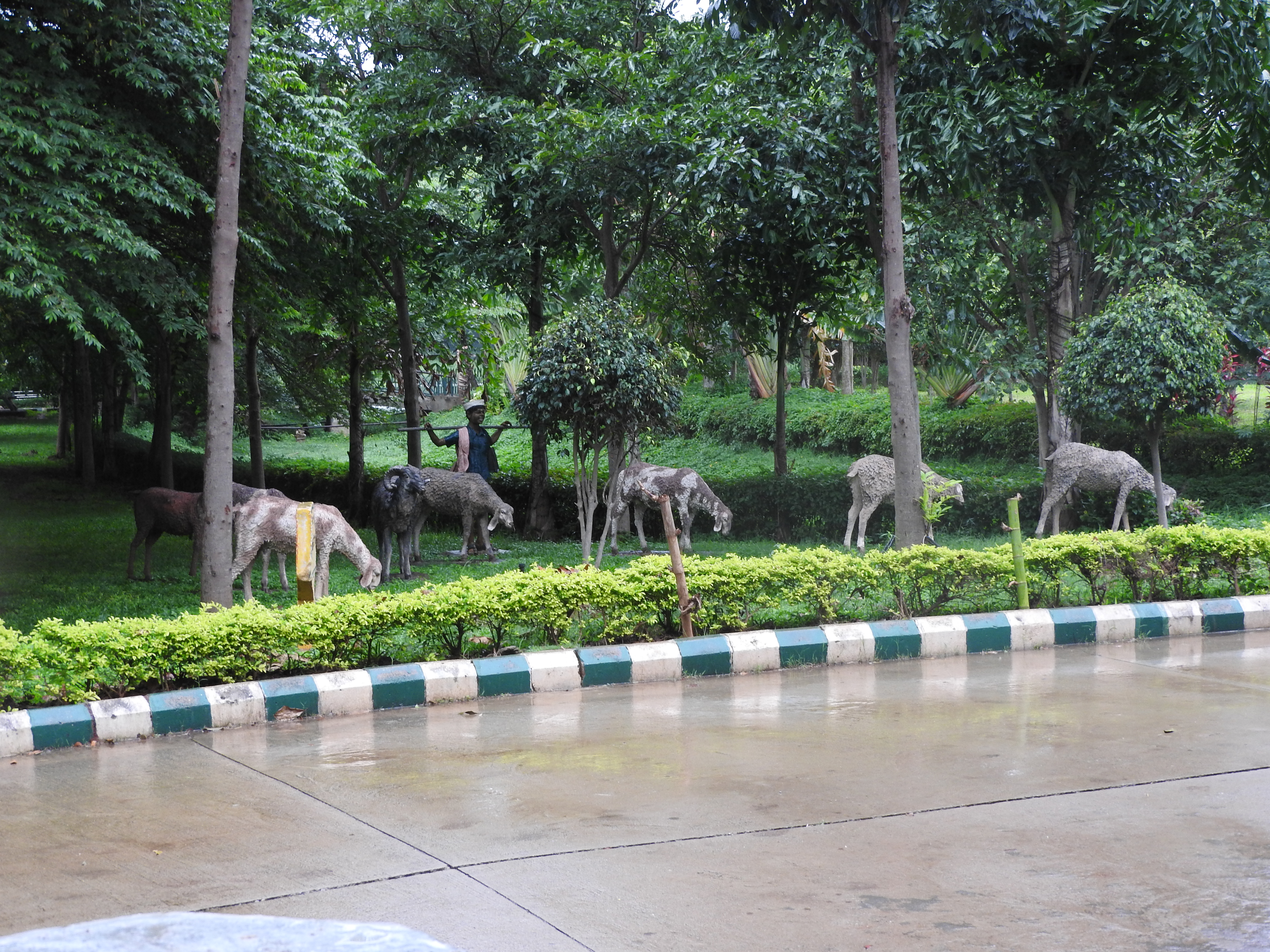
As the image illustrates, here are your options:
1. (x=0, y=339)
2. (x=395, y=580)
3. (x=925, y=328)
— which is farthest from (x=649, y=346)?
(x=0, y=339)

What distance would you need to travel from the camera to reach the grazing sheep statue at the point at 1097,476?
1423 centimetres

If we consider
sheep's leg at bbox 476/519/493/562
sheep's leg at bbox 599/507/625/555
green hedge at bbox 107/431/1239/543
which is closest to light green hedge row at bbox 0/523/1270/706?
green hedge at bbox 107/431/1239/543

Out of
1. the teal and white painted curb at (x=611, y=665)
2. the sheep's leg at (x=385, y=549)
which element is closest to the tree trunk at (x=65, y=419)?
the sheep's leg at (x=385, y=549)

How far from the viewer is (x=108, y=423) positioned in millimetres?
26781

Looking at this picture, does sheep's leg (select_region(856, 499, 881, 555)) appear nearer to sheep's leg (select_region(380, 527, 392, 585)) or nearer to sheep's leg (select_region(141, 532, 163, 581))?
sheep's leg (select_region(380, 527, 392, 585))

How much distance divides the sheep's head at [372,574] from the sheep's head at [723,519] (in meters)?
5.51

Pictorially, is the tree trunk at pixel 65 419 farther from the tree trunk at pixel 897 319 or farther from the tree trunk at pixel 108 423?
the tree trunk at pixel 897 319

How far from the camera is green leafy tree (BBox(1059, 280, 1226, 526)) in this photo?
533 inches

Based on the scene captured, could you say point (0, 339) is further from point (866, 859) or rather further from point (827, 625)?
point (866, 859)

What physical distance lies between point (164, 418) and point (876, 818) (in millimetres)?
18797

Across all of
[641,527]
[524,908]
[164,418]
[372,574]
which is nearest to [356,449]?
[164,418]

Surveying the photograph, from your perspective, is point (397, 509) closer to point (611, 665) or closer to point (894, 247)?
point (611, 665)

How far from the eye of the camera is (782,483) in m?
16.6

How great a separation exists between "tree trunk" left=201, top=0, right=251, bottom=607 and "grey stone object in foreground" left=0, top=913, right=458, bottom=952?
A: 7185 mm
